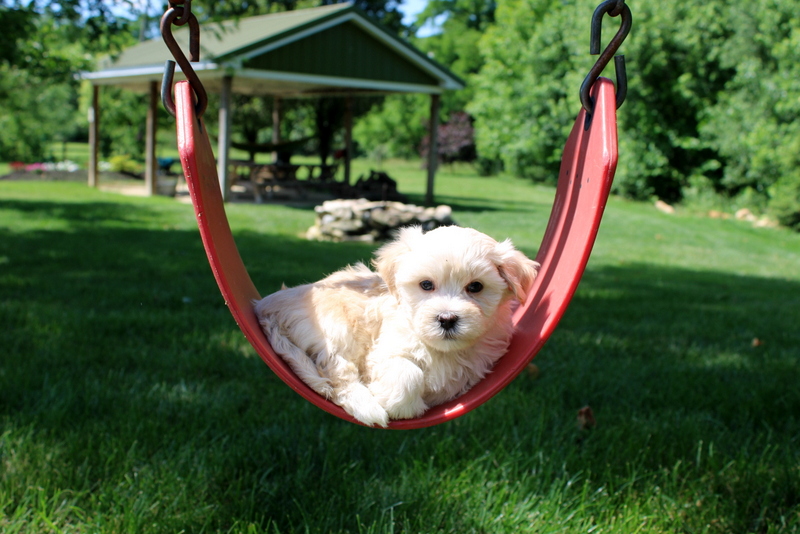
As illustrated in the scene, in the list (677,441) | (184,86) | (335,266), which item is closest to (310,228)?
(335,266)

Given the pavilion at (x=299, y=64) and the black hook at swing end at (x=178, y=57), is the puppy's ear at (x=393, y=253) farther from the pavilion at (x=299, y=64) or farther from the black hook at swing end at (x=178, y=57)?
the pavilion at (x=299, y=64)

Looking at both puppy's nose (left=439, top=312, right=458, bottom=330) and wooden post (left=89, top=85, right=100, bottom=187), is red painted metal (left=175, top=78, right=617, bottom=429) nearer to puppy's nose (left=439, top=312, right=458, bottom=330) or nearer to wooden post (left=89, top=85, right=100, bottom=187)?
puppy's nose (left=439, top=312, right=458, bottom=330)

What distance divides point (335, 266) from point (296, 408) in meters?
4.24

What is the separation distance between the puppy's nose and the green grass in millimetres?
1487

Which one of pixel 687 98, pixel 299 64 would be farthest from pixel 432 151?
pixel 687 98

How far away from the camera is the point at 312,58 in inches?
682

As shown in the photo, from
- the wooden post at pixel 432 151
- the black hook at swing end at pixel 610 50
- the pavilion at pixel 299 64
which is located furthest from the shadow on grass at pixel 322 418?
the wooden post at pixel 432 151

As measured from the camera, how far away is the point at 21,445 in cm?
330

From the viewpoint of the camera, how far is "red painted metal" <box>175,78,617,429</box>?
5.46 ft

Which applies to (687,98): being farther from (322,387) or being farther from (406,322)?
(322,387)

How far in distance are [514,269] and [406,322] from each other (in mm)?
338

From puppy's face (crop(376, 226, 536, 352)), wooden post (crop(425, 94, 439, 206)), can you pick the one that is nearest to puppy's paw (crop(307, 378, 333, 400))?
puppy's face (crop(376, 226, 536, 352))

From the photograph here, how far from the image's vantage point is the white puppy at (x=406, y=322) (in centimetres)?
174

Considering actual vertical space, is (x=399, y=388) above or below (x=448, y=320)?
below
